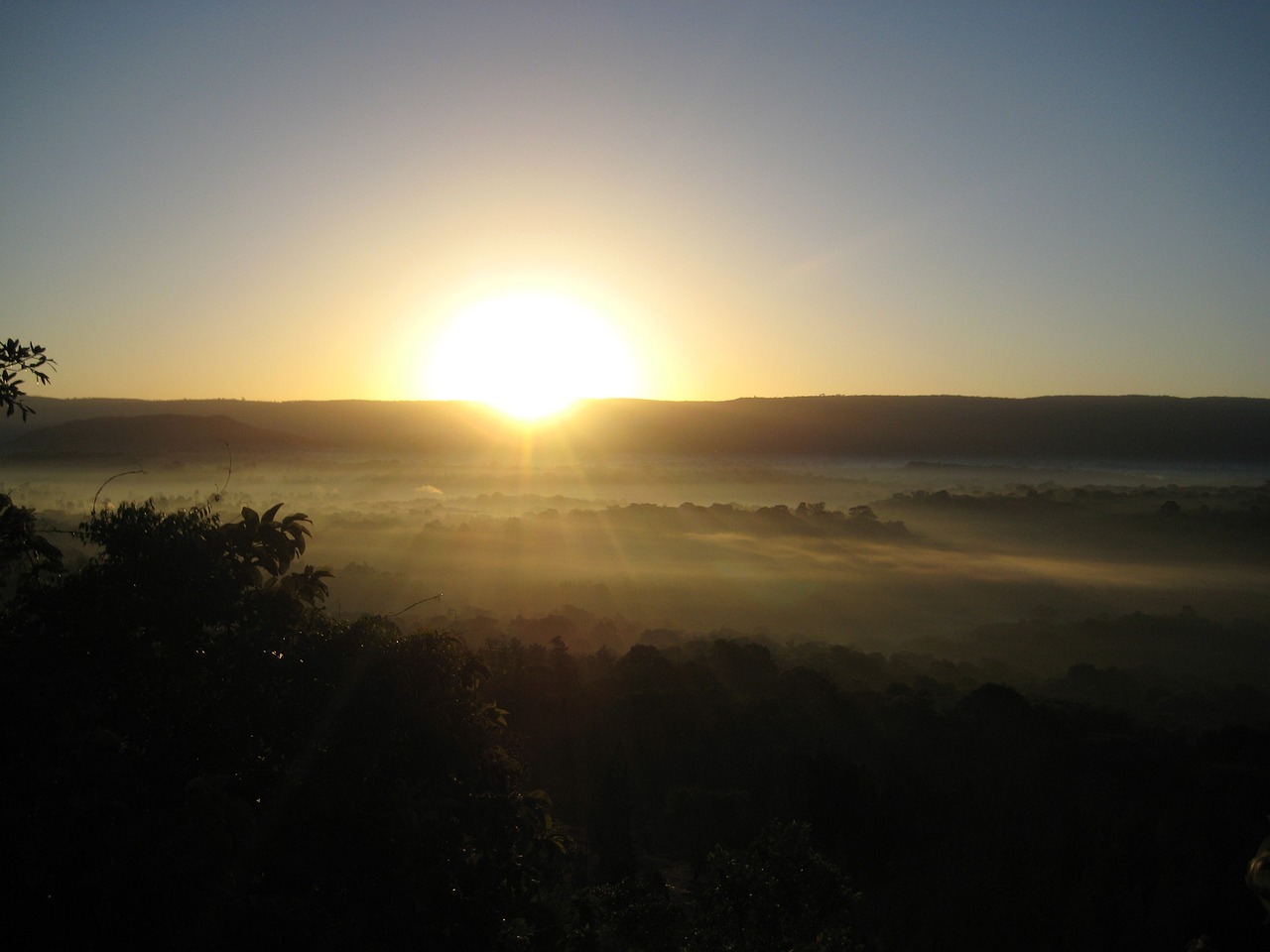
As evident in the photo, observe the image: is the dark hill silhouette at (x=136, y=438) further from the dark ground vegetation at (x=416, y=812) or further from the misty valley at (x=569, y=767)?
the dark ground vegetation at (x=416, y=812)

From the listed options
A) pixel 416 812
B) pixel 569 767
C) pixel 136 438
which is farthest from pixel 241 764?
pixel 136 438

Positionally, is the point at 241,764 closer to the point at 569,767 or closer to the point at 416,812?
the point at 416,812

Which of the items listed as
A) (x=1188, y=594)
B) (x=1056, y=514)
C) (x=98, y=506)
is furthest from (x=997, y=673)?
(x=1056, y=514)

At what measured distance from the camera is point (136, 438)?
172 feet

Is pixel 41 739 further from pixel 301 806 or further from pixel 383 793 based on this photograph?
pixel 383 793

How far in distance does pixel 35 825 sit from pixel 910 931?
51.0 feet

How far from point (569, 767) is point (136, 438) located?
37260 millimetres

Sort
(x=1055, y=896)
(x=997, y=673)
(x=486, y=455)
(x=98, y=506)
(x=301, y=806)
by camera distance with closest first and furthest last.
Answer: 1. (x=301, y=806)
2. (x=98, y=506)
3. (x=1055, y=896)
4. (x=997, y=673)
5. (x=486, y=455)

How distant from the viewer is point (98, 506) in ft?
25.3

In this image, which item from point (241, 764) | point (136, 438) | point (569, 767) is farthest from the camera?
point (136, 438)

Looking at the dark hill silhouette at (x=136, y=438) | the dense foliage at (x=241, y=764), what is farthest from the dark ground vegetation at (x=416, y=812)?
the dark hill silhouette at (x=136, y=438)

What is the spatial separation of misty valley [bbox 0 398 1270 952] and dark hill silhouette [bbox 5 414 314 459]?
1.01 metres

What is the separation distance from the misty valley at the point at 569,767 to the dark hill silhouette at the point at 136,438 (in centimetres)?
101

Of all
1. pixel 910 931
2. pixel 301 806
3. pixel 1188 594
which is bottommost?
pixel 1188 594
